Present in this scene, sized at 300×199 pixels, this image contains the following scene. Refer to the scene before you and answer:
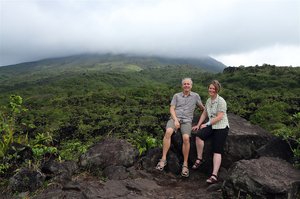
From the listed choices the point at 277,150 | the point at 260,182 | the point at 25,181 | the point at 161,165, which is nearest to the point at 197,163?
the point at 161,165

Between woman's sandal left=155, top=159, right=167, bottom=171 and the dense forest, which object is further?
woman's sandal left=155, top=159, right=167, bottom=171

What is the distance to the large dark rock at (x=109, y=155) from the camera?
8.52 meters

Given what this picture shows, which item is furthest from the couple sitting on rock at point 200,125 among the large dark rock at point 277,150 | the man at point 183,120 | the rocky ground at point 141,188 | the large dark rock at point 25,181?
the large dark rock at point 25,181

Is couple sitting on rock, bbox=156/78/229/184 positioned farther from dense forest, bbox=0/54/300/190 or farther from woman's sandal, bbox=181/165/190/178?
dense forest, bbox=0/54/300/190

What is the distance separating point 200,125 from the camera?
8.89 m

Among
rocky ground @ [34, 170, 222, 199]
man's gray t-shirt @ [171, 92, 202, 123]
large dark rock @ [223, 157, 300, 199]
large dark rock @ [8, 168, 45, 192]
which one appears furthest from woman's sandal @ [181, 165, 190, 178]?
large dark rock @ [8, 168, 45, 192]

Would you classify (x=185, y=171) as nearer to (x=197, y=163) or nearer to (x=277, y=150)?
(x=197, y=163)

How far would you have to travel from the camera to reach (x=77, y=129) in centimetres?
3619

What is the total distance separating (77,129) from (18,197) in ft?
98.3

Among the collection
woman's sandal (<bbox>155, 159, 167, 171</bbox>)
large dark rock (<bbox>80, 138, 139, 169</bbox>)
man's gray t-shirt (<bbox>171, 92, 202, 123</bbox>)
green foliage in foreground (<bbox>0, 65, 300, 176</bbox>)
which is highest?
man's gray t-shirt (<bbox>171, 92, 202, 123</bbox>)

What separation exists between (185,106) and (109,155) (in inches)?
89.3

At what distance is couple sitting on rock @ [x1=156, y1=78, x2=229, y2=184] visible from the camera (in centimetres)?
836

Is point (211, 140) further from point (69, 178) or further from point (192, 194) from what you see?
point (69, 178)

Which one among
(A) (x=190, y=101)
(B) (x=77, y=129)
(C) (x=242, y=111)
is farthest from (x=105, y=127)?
(A) (x=190, y=101)
